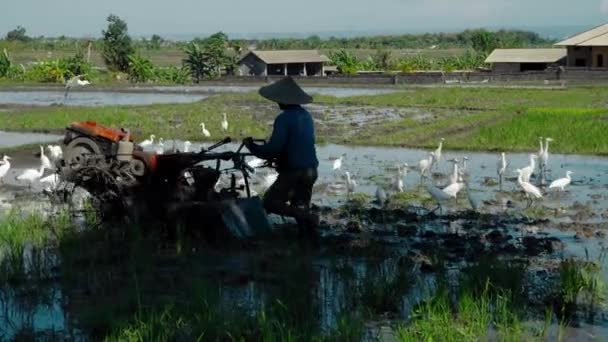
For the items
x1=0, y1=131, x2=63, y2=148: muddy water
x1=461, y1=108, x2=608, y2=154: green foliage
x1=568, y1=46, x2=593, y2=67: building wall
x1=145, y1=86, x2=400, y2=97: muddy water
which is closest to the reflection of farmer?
x1=461, y1=108, x2=608, y2=154: green foliage

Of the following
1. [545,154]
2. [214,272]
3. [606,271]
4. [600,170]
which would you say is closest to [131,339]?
[214,272]

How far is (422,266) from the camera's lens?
24.6 ft

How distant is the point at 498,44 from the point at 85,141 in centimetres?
6127

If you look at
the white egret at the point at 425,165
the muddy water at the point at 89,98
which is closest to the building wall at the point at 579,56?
the muddy water at the point at 89,98

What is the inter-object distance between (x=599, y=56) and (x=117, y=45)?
970 inches

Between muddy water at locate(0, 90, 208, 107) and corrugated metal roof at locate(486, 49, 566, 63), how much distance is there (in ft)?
57.0

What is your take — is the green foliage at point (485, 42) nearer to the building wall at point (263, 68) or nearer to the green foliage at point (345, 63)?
the green foliage at point (345, 63)

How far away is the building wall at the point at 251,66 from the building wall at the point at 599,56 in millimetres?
16942

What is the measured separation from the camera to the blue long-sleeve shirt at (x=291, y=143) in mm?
8031

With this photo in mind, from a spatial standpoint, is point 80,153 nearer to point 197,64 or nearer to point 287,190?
point 287,190

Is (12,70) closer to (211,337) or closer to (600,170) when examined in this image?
(600,170)

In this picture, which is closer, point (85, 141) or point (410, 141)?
point (85, 141)

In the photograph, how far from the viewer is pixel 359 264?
780 centimetres

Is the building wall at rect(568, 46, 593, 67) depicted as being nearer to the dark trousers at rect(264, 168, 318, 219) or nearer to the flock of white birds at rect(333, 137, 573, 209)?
the flock of white birds at rect(333, 137, 573, 209)
